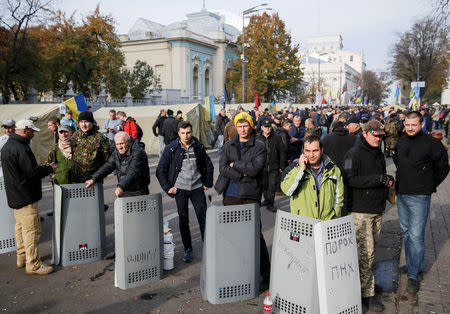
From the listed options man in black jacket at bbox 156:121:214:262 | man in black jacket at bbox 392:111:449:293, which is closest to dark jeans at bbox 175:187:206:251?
man in black jacket at bbox 156:121:214:262

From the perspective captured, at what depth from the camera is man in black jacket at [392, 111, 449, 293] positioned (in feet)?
14.1

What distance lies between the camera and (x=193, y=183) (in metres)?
5.10

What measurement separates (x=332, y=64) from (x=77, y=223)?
12261 cm

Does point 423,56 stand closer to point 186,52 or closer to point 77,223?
point 186,52

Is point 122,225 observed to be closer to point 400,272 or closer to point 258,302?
point 258,302

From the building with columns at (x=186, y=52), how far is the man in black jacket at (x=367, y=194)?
134 feet

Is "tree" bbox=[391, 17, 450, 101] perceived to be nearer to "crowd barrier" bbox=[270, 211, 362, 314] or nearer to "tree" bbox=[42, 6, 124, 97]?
"tree" bbox=[42, 6, 124, 97]

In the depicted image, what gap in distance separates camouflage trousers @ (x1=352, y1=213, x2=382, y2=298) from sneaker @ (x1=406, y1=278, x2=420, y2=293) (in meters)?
0.65

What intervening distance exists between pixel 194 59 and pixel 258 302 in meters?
51.5

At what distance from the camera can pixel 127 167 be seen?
500 cm

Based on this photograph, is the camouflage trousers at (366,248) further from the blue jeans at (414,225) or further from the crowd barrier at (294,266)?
the crowd barrier at (294,266)

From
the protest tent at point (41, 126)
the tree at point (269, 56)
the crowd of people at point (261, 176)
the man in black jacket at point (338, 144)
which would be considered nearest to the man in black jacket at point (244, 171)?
the crowd of people at point (261, 176)

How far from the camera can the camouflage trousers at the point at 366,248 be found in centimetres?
404

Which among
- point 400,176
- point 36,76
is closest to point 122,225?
point 400,176
